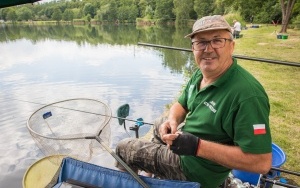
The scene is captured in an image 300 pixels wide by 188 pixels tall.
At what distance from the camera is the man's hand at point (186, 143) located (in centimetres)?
166

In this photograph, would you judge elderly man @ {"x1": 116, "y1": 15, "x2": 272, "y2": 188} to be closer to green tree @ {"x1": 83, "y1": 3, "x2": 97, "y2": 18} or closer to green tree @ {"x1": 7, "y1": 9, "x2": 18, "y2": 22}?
green tree @ {"x1": 7, "y1": 9, "x2": 18, "y2": 22}

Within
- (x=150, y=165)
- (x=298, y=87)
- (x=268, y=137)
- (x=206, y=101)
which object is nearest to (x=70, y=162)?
(x=150, y=165)

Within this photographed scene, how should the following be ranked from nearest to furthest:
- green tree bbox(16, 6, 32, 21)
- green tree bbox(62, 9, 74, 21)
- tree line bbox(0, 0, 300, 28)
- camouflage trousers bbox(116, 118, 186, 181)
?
camouflage trousers bbox(116, 118, 186, 181)
tree line bbox(0, 0, 300, 28)
green tree bbox(16, 6, 32, 21)
green tree bbox(62, 9, 74, 21)

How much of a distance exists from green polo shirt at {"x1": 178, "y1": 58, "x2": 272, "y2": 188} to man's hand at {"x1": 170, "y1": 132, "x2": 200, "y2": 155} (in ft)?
0.58

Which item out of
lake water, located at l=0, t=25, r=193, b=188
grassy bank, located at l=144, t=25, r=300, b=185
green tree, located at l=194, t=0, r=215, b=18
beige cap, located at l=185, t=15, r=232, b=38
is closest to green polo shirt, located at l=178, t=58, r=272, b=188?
beige cap, located at l=185, t=15, r=232, b=38

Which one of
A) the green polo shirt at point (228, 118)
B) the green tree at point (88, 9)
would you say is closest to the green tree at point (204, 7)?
the green tree at point (88, 9)

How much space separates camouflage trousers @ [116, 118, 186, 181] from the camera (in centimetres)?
214

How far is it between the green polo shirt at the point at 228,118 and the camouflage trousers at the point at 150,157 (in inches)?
5.9

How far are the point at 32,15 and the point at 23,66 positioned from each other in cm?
9079

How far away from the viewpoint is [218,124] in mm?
1693

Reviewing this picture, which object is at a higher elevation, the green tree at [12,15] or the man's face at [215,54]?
the green tree at [12,15]

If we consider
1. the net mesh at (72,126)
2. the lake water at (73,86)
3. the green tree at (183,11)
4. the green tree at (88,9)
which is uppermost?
the green tree at (88,9)

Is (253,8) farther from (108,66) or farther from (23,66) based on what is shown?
(23,66)

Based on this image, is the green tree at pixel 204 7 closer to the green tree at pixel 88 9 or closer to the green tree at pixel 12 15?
the green tree at pixel 88 9
